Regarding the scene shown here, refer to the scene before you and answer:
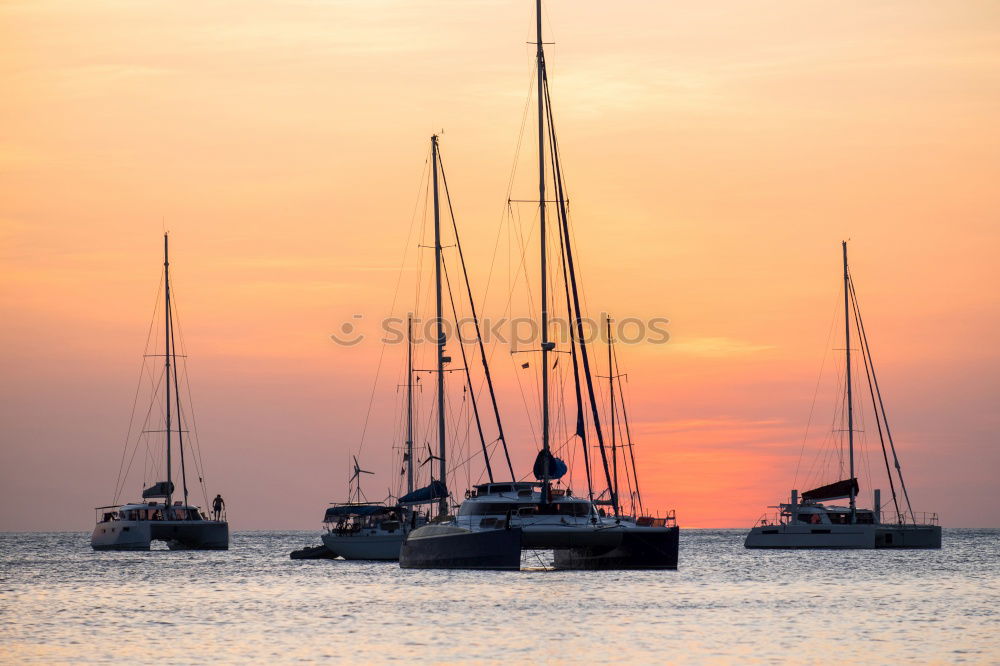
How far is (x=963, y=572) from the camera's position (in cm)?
8512

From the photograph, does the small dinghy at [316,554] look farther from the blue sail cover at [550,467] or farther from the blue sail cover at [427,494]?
the blue sail cover at [550,467]

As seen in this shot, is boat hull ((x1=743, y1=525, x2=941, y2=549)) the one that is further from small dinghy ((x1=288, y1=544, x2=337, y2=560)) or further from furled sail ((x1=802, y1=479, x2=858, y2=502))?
small dinghy ((x1=288, y1=544, x2=337, y2=560))

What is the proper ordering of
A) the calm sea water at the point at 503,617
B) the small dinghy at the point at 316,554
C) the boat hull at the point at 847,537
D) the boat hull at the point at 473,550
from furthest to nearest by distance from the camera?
the boat hull at the point at 847,537 → the small dinghy at the point at 316,554 → the boat hull at the point at 473,550 → the calm sea water at the point at 503,617

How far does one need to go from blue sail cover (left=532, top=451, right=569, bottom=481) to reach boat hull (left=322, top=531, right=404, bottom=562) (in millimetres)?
23423

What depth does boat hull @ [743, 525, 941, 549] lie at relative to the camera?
104062 millimetres

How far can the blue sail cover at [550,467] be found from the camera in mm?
61531

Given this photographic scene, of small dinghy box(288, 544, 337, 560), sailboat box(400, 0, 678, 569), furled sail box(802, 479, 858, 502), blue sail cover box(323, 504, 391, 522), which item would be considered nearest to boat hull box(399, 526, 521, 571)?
sailboat box(400, 0, 678, 569)

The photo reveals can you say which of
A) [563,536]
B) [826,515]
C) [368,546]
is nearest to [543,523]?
[563,536]

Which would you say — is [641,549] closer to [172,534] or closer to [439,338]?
[439,338]

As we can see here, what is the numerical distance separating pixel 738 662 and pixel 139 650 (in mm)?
15528

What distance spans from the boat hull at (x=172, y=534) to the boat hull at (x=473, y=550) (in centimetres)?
4811

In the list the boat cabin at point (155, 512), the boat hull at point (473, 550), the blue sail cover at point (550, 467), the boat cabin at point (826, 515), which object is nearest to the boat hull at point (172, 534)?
the boat cabin at point (155, 512)

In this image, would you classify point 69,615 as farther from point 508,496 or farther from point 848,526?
point 848,526

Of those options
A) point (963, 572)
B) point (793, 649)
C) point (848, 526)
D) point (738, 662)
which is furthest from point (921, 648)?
point (848, 526)
